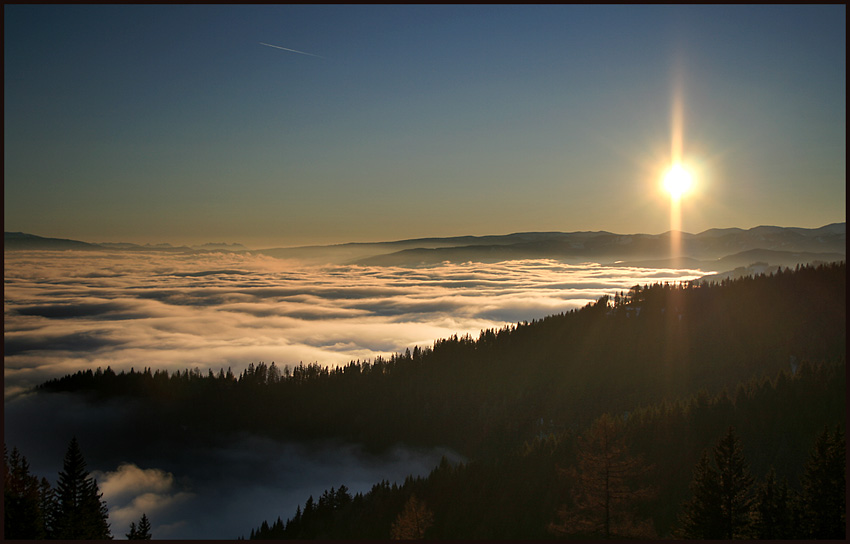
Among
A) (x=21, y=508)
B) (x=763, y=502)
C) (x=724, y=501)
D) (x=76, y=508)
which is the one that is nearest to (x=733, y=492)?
(x=724, y=501)

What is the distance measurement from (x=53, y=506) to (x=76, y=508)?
472cm

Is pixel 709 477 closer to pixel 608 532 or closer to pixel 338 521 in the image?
pixel 608 532

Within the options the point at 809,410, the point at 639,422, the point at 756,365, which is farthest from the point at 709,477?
the point at 756,365

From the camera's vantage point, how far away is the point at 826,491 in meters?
35.9

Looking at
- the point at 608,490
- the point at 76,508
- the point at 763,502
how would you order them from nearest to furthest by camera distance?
the point at 608,490, the point at 763,502, the point at 76,508

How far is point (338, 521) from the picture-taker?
10106 centimetres

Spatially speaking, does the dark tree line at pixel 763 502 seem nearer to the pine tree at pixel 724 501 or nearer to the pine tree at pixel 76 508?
the pine tree at pixel 724 501

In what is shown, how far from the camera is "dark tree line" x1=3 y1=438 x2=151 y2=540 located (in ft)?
161

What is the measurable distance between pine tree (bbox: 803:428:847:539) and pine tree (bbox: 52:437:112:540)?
66.2m

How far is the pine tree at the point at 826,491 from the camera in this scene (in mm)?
35219

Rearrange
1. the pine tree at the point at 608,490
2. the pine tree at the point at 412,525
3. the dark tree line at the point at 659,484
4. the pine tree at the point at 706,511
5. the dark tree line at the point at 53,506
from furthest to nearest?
the dark tree line at the point at 53,506, the pine tree at the point at 412,525, the pine tree at the point at 706,511, the dark tree line at the point at 659,484, the pine tree at the point at 608,490

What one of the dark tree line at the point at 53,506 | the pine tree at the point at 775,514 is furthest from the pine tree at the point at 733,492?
the dark tree line at the point at 53,506

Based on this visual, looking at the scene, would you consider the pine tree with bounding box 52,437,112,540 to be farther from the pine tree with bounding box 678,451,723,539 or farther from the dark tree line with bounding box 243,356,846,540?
the pine tree with bounding box 678,451,723,539

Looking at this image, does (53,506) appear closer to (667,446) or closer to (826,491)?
(826,491)
